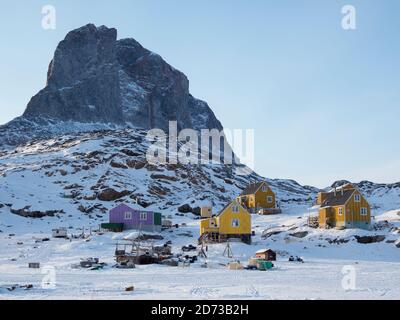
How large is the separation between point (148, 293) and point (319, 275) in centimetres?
1362

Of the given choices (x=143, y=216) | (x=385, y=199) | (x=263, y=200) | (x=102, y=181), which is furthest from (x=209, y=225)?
(x=102, y=181)

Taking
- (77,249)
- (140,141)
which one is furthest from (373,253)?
(140,141)

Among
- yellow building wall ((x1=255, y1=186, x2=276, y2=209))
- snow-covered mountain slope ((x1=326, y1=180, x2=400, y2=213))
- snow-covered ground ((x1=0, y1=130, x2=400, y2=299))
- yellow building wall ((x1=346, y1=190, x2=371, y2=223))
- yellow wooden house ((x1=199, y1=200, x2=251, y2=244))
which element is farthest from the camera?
yellow building wall ((x1=255, y1=186, x2=276, y2=209))

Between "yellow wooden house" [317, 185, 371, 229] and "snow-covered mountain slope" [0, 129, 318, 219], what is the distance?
28.1m

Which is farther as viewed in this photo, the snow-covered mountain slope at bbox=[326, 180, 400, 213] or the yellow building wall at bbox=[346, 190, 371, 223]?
the snow-covered mountain slope at bbox=[326, 180, 400, 213]

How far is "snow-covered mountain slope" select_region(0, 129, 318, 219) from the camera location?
87.6 metres

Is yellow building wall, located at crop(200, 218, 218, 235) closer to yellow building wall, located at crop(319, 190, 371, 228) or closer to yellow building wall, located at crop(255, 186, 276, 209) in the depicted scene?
yellow building wall, located at crop(319, 190, 371, 228)

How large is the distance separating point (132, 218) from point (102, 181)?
30.7 meters

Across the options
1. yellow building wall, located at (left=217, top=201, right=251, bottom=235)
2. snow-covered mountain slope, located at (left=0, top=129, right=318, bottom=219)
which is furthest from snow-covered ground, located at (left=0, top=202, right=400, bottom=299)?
snow-covered mountain slope, located at (left=0, top=129, right=318, bottom=219)

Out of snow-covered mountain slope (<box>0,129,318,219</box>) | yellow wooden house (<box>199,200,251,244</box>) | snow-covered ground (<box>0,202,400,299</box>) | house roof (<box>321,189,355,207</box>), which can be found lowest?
snow-covered ground (<box>0,202,400,299</box>)

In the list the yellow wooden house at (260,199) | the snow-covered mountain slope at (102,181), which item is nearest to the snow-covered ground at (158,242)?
the snow-covered mountain slope at (102,181)

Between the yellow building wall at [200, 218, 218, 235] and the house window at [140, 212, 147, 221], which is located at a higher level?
the house window at [140, 212, 147, 221]

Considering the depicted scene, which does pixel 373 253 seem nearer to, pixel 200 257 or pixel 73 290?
pixel 200 257

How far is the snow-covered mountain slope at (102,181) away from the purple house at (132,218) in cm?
1335
